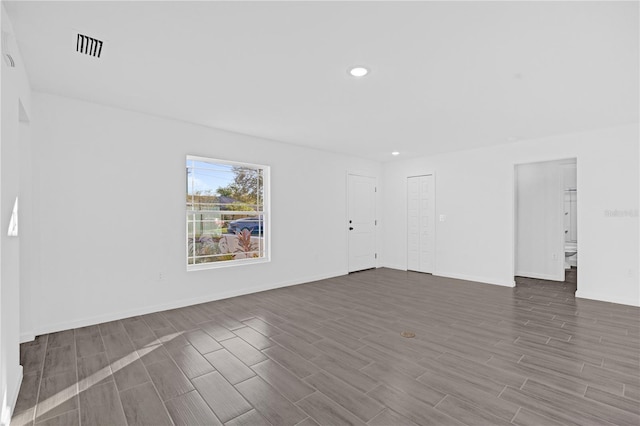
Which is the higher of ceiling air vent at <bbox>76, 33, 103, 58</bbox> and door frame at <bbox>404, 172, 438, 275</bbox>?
ceiling air vent at <bbox>76, 33, 103, 58</bbox>

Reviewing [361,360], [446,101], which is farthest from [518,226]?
[361,360]

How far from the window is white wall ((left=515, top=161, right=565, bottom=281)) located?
5101 millimetres

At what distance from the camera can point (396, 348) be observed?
115 inches

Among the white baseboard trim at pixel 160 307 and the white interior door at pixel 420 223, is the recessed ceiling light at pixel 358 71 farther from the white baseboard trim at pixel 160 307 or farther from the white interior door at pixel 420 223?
the white interior door at pixel 420 223

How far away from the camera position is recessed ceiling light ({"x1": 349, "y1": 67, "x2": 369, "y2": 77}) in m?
2.73

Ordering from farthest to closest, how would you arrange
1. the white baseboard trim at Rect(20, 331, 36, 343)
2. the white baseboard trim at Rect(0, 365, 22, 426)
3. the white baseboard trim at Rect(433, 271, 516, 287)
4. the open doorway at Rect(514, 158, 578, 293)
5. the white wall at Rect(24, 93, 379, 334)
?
the open doorway at Rect(514, 158, 578, 293) < the white baseboard trim at Rect(433, 271, 516, 287) < the white wall at Rect(24, 93, 379, 334) < the white baseboard trim at Rect(20, 331, 36, 343) < the white baseboard trim at Rect(0, 365, 22, 426)

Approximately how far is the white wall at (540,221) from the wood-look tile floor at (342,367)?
1878mm

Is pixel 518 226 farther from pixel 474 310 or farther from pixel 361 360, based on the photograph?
pixel 361 360

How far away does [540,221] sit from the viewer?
6.16m

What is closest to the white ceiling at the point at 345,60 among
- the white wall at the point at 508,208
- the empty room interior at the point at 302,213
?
the empty room interior at the point at 302,213

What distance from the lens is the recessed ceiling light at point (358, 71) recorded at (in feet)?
8.97

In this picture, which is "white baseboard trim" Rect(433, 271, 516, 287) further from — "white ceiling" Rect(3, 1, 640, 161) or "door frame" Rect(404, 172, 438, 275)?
"white ceiling" Rect(3, 1, 640, 161)

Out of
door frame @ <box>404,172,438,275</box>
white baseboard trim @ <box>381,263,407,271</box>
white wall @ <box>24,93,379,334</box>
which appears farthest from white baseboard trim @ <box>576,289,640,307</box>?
white wall @ <box>24,93,379,334</box>

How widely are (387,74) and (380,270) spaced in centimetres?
496
